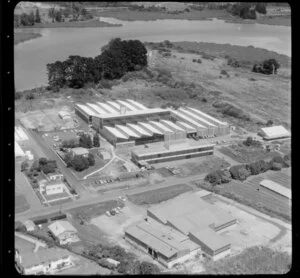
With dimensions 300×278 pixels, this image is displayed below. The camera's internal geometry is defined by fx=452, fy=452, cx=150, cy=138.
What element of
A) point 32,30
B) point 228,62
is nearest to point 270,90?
point 228,62

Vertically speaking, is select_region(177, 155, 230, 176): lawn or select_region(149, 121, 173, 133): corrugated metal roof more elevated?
select_region(149, 121, 173, 133): corrugated metal roof

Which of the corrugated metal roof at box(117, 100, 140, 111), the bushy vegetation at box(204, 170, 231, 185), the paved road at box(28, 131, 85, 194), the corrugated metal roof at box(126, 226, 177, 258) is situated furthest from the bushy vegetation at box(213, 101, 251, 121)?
the corrugated metal roof at box(126, 226, 177, 258)

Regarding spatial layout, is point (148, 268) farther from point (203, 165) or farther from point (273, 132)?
point (273, 132)

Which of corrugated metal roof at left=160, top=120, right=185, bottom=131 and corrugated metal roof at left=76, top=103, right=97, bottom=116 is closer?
corrugated metal roof at left=160, top=120, right=185, bottom=131

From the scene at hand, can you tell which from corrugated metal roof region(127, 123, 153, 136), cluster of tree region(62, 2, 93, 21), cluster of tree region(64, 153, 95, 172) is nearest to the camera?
cluster of tree region(64, 153, 95, 172)

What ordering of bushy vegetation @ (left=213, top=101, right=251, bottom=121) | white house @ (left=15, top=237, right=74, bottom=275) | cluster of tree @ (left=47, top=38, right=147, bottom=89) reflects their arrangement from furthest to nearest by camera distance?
cluster of tree @ (left=47, top=38, right=147, bottom=89) → bushy vegetation @ (left=213, top=101, right=251, bottom=121) → white house @ (left=15, top=237, right=74, bottom=275)

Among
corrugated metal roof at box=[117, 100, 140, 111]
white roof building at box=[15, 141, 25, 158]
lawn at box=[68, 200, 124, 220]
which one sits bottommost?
lawn at box=[68, 200, 124, 220]

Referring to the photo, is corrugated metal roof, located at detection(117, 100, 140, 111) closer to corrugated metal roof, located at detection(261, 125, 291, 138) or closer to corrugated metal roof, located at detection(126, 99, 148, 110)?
corrugated metal roof, located at detection(126, 99, 148, 110)

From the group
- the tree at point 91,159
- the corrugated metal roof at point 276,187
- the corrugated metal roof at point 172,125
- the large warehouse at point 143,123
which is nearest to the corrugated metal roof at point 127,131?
the large warehouse at point 143,123
